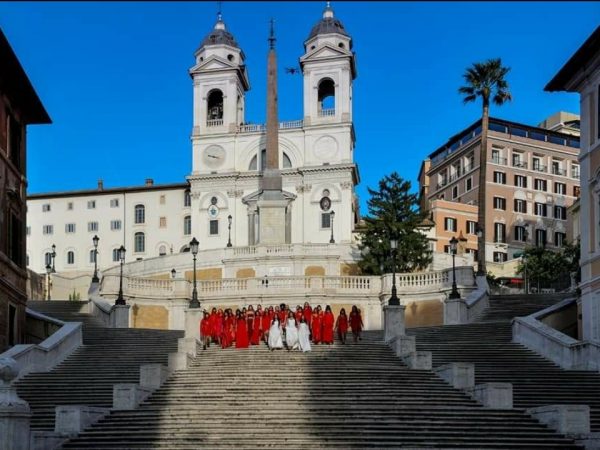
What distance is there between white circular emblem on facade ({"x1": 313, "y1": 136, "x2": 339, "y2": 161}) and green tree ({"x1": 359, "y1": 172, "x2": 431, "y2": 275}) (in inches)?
929

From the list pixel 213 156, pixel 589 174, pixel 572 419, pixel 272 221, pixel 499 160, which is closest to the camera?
pixel 572 419

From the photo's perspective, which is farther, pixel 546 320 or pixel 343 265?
pixel 343 265

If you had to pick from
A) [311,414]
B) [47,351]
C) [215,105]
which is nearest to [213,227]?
[215,105]

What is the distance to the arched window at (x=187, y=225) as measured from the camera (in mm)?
101625

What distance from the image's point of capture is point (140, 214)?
103688 millimetres

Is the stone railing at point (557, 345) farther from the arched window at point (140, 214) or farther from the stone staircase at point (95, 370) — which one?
the arched window at point (140, 214)

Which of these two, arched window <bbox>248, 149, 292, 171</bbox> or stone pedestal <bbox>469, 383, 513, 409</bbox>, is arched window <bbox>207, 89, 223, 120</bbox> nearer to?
arched window <bbox>248, 149, 292, 171</bbox>

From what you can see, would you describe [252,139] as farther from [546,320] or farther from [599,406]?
[599,406]

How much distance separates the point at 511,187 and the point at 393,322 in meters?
72.9

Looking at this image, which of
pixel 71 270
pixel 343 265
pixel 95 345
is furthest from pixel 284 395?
pixel 71 270

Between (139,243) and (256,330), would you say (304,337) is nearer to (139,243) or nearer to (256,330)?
(256,330)

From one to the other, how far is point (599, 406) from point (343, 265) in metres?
44.5

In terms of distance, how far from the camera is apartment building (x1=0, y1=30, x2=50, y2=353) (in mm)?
36750

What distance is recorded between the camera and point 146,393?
1134 inches
